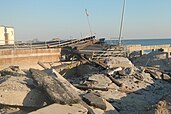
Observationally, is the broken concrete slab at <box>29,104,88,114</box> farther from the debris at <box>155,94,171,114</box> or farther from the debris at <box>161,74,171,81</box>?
the debris at <box>161,74,171,81</box>

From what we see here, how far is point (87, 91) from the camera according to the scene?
15945 mm

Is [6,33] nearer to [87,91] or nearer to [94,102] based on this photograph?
[87,91]

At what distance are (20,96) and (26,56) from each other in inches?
477

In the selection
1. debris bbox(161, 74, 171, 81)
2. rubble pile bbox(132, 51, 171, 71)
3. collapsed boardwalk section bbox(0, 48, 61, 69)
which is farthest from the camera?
rubble pile bbox(132, 51, 171, 71)

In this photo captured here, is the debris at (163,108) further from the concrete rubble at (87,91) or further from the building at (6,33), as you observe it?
the building at (6,33)

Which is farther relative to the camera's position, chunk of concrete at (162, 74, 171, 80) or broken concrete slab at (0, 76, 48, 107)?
chunk of concrete at (162, 74, 171, 80)

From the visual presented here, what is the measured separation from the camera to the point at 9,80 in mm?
12602

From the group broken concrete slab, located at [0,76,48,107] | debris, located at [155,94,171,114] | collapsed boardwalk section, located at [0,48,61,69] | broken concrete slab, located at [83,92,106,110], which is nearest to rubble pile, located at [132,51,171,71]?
collapsed boardwalk section, located at [0,48,61,69]

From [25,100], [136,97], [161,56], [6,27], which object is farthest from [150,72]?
[6,27]

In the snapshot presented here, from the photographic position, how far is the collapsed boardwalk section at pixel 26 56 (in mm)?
21766

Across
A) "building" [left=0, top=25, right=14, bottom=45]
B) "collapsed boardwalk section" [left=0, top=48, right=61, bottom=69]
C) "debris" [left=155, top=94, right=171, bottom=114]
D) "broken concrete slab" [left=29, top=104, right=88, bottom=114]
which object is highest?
"building" [left=0, top=25, right=14, bottom=45]

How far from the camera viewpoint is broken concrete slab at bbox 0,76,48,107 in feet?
36.3

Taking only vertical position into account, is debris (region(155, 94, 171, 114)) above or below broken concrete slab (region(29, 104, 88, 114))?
below

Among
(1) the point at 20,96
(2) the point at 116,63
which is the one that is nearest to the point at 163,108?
(1) the point at 20,96
